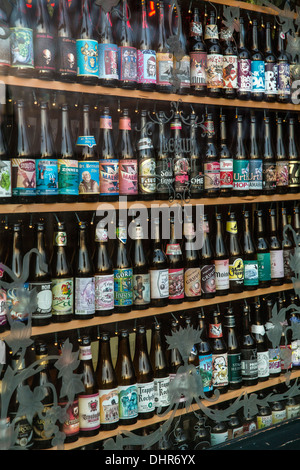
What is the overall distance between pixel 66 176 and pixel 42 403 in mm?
819

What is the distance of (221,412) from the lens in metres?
2.47

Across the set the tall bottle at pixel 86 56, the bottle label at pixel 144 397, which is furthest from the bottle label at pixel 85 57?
the bottle label at pixel 144 397

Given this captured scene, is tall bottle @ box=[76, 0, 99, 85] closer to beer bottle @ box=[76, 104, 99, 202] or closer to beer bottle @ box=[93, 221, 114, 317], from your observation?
beer bottle @ box=[76, 104, 99, 202]

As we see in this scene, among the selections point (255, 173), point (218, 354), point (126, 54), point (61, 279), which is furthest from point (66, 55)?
point (218, 354)

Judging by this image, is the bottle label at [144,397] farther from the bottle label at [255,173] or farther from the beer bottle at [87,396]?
the bottle label at [255,173]

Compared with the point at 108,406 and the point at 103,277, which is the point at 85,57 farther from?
the point at 108,406

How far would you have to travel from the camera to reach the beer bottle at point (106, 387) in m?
2.12

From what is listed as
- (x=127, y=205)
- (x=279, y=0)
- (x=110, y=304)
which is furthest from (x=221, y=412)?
(x=279, y=0)

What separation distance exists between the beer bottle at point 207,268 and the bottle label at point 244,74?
24.1 inches

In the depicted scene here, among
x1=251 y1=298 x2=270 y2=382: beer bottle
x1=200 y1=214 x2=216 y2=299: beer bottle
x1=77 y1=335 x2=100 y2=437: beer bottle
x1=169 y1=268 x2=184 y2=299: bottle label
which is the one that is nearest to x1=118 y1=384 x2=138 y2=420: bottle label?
x1=77 y1=335 x2=100 y2=437: beer bottle

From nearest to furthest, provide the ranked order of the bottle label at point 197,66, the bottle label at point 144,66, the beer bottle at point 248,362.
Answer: the bottle label at point 144,66 < the bottle label at point 197,66 < the beer bottle at point 248,362

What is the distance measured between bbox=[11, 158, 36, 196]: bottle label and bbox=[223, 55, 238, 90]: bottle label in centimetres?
105

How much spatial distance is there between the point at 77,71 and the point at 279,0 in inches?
49.1

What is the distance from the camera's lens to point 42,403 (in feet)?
6.47
